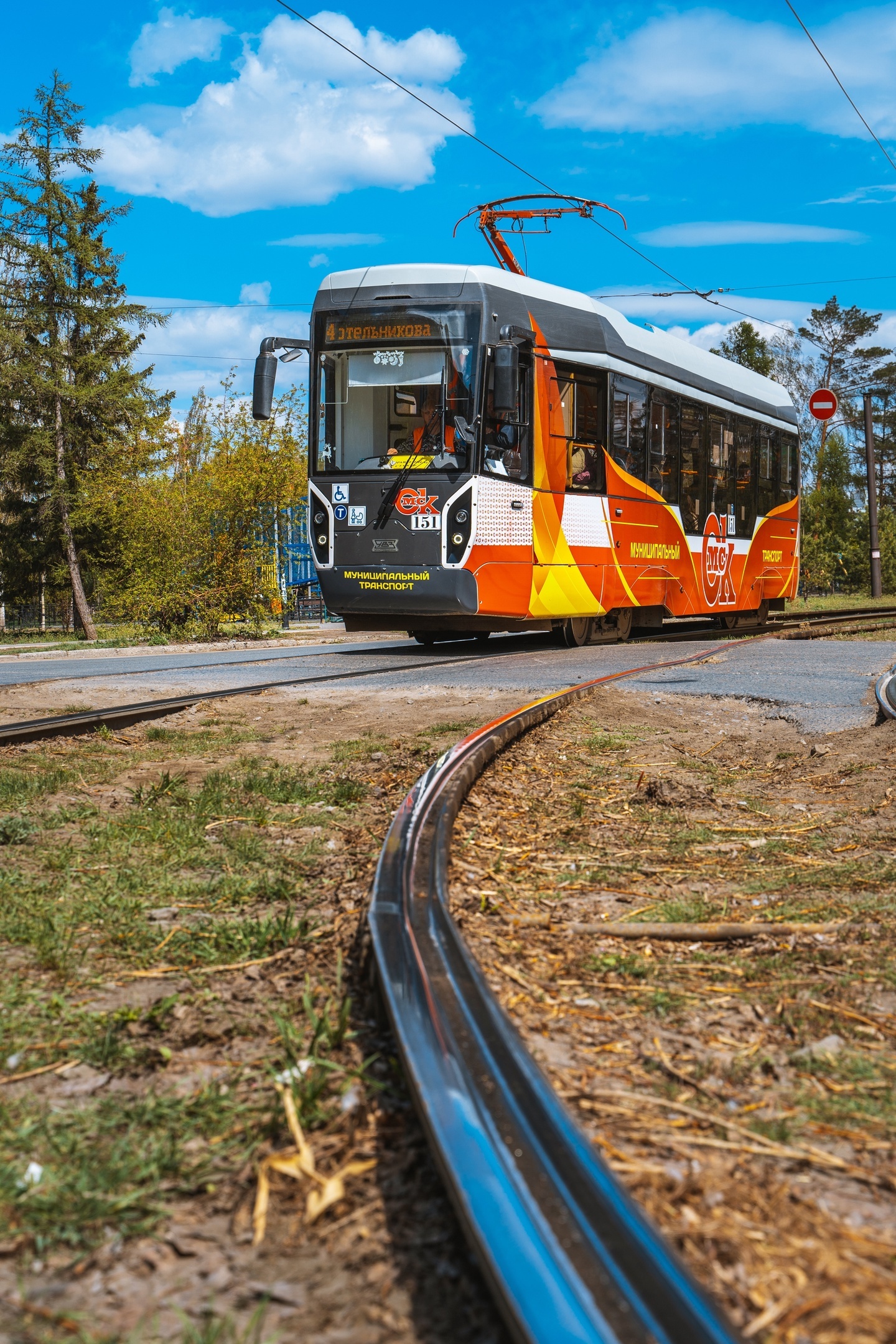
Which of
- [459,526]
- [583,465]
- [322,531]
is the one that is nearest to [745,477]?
[583,465]

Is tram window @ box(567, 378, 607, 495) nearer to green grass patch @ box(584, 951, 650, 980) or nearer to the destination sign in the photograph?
the destination sign

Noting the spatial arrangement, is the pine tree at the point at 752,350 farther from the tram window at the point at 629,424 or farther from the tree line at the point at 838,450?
the tram window at the point at 629,424

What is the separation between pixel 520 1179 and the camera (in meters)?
1.54

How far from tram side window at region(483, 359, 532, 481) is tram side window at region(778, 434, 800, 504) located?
885cm

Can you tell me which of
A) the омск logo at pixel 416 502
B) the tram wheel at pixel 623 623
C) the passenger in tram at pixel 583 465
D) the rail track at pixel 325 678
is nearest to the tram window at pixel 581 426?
the passenger in tram at pixel 583 465

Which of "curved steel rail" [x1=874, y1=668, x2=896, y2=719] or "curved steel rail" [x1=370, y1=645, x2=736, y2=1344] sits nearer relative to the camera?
"curved steel rail" [x1=370, y1=645, x2=736, y2=1344]

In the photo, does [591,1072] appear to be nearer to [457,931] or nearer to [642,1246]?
[457,931]

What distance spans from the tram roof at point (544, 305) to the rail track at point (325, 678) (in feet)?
11.7

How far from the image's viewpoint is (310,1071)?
2100mm

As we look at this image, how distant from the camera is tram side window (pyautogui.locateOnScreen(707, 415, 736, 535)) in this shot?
56.7 ft

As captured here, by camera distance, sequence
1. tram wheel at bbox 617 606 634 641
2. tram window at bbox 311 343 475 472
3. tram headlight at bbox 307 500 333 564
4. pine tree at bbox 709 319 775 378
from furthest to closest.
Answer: pine tree at bbox 709 319 775 378 < tram wheel at bbox 617 606 634 641 < tram headlight at bbox 307 500 333 564 < tram window at bbox 311 343 475 472

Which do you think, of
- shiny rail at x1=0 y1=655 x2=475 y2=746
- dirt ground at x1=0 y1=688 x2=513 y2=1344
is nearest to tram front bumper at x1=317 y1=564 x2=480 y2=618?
shiny rail at x1=0 y1=655 x2=475 y2=746

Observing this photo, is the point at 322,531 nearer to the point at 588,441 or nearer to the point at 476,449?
the point at 476,449

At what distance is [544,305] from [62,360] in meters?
25.2
